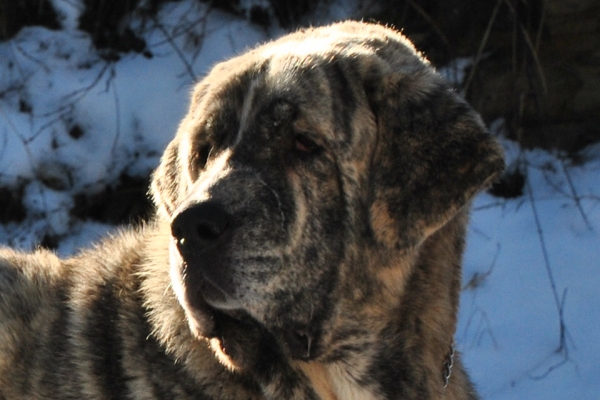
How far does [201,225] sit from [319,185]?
0.45 m

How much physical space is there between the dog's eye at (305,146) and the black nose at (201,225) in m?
0.37

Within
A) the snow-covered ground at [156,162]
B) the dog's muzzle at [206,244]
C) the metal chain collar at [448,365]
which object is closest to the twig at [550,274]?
the snow-covered ground at [156,162]

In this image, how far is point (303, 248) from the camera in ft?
10.3

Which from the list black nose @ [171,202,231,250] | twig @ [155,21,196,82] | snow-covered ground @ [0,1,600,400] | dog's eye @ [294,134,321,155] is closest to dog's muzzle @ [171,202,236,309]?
black nose @ [171,202,231,250]

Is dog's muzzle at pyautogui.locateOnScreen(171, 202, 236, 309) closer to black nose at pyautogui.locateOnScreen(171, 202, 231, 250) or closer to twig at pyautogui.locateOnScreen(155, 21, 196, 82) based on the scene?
black nose at pyautogui.locateOnScreen(171, 202, 231, 250)

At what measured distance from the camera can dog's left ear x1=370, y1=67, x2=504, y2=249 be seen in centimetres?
317

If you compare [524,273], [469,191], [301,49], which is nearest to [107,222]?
[524,273]

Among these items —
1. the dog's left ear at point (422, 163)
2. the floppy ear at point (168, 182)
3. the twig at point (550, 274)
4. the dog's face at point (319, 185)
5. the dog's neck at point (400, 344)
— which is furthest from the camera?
the twig at point (550, 274)

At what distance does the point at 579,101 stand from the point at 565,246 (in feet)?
4.10

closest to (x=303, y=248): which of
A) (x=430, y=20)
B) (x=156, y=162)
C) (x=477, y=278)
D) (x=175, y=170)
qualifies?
(x=175, y=170)

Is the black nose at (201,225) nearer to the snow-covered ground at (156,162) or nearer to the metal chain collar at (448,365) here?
the metal chain collar at (448,365)

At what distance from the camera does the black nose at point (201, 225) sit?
2934 mm

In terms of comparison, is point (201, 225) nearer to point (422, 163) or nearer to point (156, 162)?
point (422, 163)

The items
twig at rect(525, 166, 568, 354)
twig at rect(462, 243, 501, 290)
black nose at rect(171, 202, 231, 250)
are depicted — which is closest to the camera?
black nose at rect(171, 202, 231, 250)
